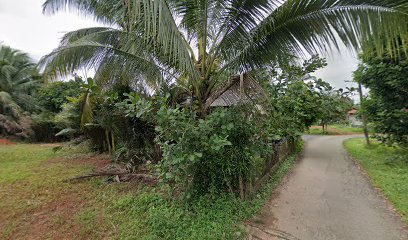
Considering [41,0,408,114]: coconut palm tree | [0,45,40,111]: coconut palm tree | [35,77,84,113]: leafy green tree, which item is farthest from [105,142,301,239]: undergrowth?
[0,45,40,111]: coconut palm tree

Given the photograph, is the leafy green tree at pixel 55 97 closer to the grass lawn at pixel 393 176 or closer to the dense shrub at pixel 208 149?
the dense shrub at pixel 208 149

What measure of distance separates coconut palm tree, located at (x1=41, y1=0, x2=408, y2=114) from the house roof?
0.48ft

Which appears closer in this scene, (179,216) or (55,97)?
(179,216)

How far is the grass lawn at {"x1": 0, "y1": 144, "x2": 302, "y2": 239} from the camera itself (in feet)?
9.02

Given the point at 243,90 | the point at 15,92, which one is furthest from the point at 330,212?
the point at 15,92

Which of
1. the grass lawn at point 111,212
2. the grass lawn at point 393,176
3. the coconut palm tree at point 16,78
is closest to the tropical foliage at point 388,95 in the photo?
the grass lawn at point 393,176

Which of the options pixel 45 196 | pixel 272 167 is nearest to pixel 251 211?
pixel 272 167

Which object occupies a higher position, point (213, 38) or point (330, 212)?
point (213, 38)

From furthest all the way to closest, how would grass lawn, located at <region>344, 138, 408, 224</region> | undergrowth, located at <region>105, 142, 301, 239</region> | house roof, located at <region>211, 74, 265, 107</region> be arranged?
grass lawn, located at <region>344, 138, 408, 224</region>
house roof, located at <region>211, 74, 265, 107</region>
undergrowth, located at <region>105, 142, 301, 239</region>

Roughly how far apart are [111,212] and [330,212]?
12.2ft

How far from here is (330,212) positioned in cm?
→ 339

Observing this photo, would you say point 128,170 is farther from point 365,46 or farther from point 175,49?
point 365,46

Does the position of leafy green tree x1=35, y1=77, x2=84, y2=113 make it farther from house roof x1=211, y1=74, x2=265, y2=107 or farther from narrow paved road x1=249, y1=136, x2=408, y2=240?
narrow paved road x1=249, y1=136, x2=408, y2=240

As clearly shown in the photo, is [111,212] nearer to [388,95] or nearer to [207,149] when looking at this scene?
[207,149]
